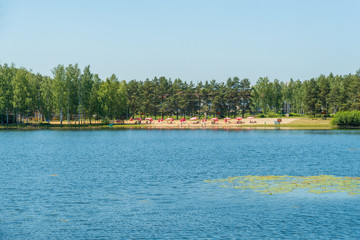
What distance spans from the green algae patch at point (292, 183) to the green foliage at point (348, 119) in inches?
4575

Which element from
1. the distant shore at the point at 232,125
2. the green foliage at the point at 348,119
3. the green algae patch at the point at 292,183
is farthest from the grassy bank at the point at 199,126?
the green algae patch at the point at 292,183

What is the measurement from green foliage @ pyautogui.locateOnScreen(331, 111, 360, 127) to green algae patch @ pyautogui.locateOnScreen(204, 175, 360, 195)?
381ft

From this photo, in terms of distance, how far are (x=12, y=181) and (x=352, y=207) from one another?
3326 centimetres

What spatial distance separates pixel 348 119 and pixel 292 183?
402ft

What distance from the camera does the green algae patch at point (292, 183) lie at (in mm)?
35906

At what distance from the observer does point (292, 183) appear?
3916cm

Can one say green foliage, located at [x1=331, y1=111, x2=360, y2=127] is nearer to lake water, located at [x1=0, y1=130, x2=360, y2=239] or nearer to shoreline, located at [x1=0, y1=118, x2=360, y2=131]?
shoreline, located at [x1=0, y1=118, x2=360, y2=131]

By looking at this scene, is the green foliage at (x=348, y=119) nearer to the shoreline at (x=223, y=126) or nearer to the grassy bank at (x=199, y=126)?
the shoreline at (x=223, y=126)

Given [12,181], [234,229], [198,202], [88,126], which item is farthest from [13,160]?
[88,126]

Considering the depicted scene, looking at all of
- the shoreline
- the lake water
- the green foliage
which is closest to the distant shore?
the shoreline

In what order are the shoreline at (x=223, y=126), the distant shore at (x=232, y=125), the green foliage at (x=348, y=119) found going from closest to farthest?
the green foliage at (x=348, y=119) → the shoreline at (x=223, y=126) → the distant shore at (x=232, y=125)

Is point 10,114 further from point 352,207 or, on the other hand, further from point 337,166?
point 352,207

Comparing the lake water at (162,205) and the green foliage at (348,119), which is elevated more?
the green foliage at (348,119)

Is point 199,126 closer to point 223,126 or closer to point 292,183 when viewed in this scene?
point 223,126
